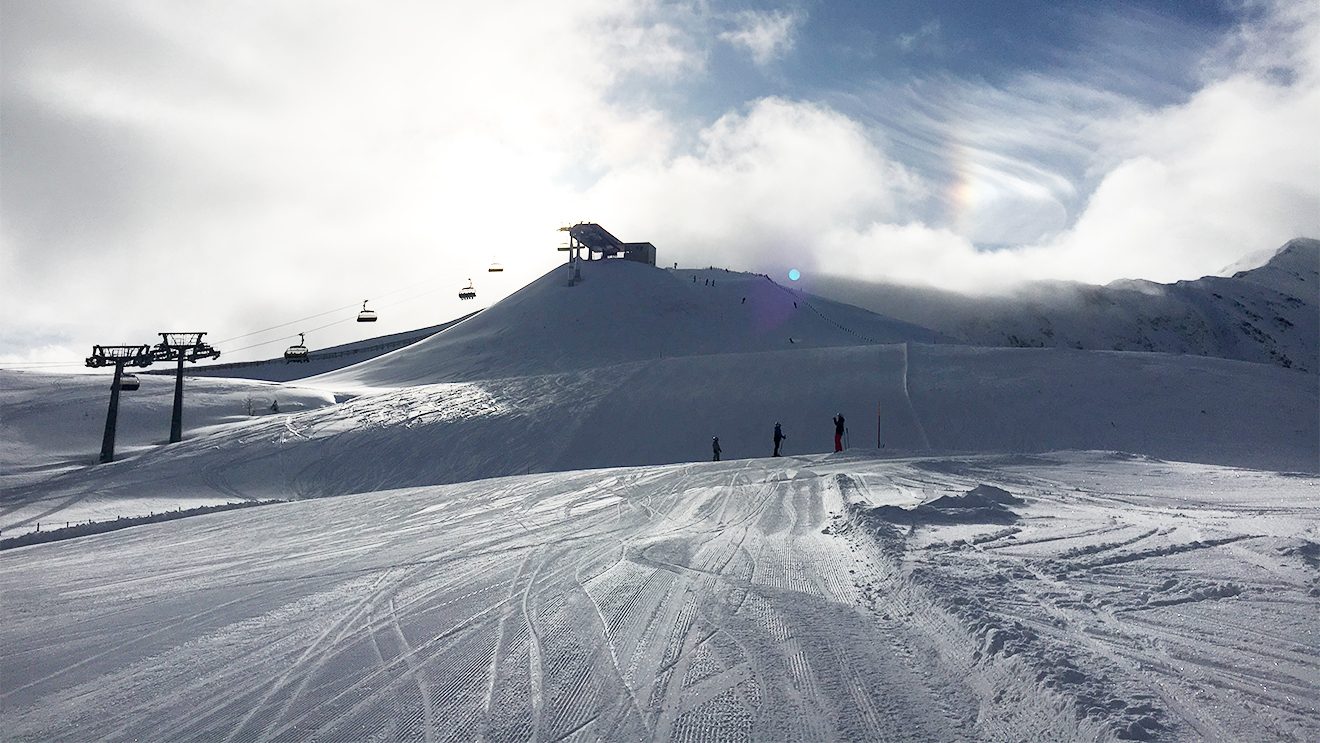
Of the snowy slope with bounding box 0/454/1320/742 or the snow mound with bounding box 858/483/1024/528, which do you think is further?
the snow mound with bounding box 858/483/1024/528

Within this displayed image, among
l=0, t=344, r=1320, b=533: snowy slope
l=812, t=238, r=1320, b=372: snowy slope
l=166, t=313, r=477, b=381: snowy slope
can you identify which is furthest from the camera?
l=812, t=238, r=1320, b=372: snowy slope

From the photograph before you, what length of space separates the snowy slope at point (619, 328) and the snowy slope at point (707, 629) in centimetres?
4618

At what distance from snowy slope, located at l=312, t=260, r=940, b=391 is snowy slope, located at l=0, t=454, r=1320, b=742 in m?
46.2

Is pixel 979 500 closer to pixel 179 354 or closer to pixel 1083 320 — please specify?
pixel 179 354

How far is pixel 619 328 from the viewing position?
245 feet

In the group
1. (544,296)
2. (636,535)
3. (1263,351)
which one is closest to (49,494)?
(636,535)

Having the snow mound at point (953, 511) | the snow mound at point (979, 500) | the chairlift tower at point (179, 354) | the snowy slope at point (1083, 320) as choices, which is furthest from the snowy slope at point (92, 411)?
the snowy slope at point (1083, 320)

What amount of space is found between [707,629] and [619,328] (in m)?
67.6

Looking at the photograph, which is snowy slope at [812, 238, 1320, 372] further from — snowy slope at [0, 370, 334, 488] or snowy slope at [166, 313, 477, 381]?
snowy slope at [0, 370, 334, 488]

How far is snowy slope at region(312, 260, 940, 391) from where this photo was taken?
64.2 meters

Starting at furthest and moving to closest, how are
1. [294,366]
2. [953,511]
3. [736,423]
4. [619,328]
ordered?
[294,366], [619,328], [736,423], [953,511]

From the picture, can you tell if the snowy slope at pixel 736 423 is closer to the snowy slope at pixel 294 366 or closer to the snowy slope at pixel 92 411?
the snowy slope at pixel 92 411

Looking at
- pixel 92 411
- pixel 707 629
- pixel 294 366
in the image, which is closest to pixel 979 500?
pixel 707 629

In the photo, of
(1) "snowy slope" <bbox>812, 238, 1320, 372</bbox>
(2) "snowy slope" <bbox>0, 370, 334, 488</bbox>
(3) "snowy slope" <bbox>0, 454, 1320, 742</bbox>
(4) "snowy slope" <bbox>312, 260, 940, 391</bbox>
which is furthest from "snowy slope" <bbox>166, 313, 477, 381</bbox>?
(1) "snowy slope" <bbox>812, 238, 1320, 372</bbox>
